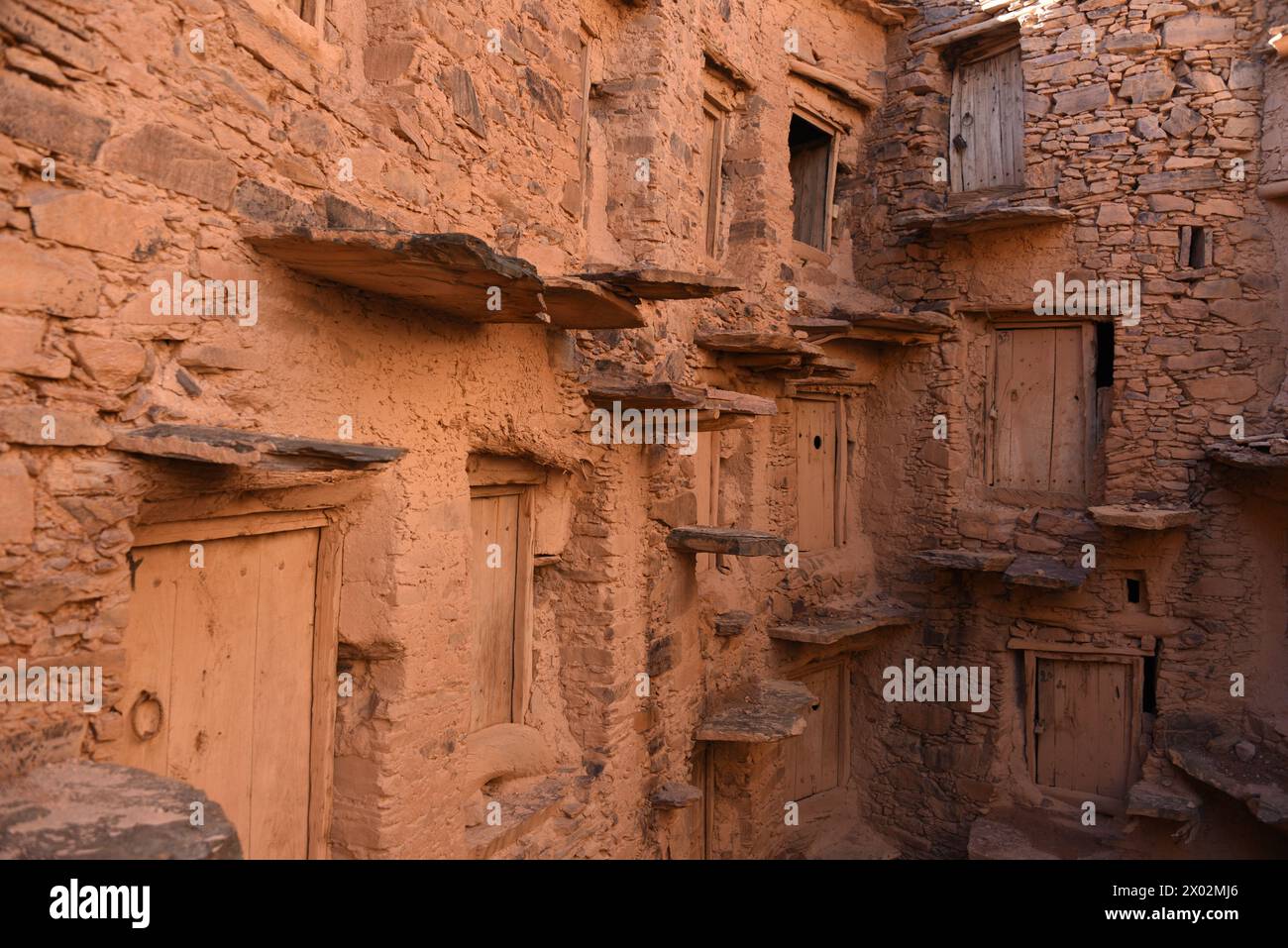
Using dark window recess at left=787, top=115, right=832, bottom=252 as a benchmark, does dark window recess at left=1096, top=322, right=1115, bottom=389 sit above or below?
below

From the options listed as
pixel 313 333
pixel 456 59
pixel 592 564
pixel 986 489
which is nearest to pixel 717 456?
pixel 592 564

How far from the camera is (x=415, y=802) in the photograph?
3.75 meters

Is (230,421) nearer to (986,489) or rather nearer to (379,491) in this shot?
(379,491)

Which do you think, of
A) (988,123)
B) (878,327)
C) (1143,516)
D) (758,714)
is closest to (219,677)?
(758,714)

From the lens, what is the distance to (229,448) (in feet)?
7.82

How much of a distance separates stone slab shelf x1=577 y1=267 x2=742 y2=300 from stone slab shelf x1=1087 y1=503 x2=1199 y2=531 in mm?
4869

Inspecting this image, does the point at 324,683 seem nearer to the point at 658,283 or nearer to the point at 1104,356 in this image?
the point at 658,283

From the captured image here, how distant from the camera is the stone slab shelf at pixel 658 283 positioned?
402cm

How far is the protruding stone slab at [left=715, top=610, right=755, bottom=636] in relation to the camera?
A: 6949 mm

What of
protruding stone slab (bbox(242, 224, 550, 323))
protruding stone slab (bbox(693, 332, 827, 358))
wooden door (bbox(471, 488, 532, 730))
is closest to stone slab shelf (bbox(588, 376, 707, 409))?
wooden door (bbox(471, 488, 532, 730))

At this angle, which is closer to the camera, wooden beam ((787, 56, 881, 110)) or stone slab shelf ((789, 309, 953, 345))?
stone slab shelf ((789, 309, 953, 345))

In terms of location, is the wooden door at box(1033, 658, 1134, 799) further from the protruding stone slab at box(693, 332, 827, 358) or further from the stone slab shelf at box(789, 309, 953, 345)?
the protruding stone slab at box(693, 332, 827, 358)

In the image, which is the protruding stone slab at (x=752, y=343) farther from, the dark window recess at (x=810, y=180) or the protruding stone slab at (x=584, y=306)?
the dark window recess at (x=810, y=180)

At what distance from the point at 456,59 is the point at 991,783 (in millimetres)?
7963
